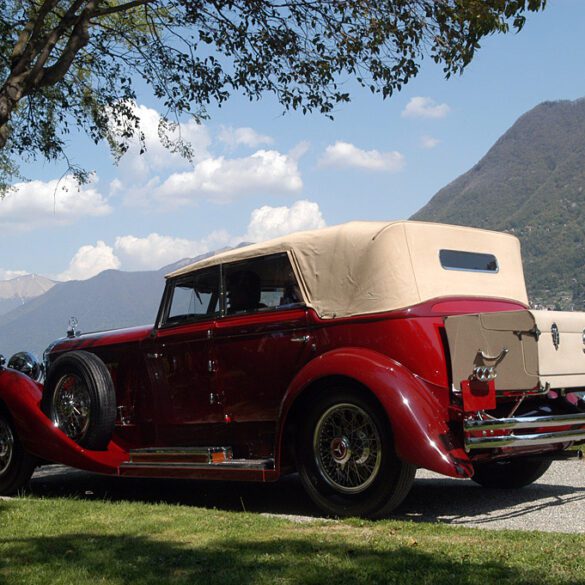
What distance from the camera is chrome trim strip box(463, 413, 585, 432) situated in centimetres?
508

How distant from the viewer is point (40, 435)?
277 inches

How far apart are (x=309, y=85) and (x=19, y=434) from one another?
5583 millimetres

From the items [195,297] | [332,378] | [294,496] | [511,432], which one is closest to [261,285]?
[195,297]

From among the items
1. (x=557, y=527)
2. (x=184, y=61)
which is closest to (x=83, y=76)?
(x=184, y=61)

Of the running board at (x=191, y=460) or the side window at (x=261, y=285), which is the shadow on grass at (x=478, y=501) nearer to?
the running board at (x=191, y=460)

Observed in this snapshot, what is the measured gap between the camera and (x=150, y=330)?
7.17 m

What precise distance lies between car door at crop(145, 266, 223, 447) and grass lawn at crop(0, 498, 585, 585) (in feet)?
3.44

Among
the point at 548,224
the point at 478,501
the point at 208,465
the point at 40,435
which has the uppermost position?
the point at 548,224

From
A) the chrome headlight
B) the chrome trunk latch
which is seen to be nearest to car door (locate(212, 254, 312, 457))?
the chrome trunk latch

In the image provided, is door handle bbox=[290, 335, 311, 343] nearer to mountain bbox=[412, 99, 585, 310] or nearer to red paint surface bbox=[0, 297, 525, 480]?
red paint surface bbox=[0, 297, 525, 480]

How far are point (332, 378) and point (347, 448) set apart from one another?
1.57 feet

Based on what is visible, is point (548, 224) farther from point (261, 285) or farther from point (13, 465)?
point (261, 285)

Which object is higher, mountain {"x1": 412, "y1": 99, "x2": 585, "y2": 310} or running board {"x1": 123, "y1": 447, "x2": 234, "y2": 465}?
mountain {"x1": 412, "y1": 99, "x2": 585, "y2": 310}

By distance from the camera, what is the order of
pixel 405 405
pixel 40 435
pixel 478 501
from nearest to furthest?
pixel 405 405 → pixel 478 501 → pixel 40 435
